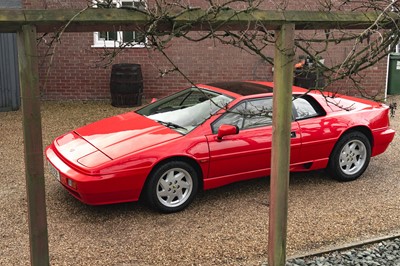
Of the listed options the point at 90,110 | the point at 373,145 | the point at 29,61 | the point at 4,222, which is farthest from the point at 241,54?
the point at 29,61

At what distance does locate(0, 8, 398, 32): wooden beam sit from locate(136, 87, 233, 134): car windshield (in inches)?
86.1

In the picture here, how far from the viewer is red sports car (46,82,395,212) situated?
5422 millimetres

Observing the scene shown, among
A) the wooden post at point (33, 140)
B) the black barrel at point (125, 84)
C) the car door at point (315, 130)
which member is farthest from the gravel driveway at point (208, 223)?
the black barrel at point (125, 84)

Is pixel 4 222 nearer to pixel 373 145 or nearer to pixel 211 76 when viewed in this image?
pixel 373 145

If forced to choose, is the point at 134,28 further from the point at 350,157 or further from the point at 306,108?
the point at 350,157

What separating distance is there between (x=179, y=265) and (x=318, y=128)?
2.86 metres

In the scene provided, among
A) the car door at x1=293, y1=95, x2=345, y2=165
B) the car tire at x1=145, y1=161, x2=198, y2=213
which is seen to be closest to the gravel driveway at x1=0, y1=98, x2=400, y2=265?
the car tire at x1=145, y1=161, x2=198, y2=213

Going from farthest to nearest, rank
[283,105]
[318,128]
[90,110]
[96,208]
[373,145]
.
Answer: [90,110] < [373,145] < [318,128] < [96,208] < [283,105]

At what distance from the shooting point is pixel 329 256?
187 inches

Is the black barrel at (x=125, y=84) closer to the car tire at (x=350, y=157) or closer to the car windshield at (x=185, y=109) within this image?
the car windshield at (x=185, y=109)

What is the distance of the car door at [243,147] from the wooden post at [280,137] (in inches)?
69.5

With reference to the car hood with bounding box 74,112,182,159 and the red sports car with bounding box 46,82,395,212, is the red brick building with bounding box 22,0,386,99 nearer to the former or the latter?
the red sports car with bounding box 46,82,395,212

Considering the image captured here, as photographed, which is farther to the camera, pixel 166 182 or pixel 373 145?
pixel 373 145

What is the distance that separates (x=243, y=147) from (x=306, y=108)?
1.22m
